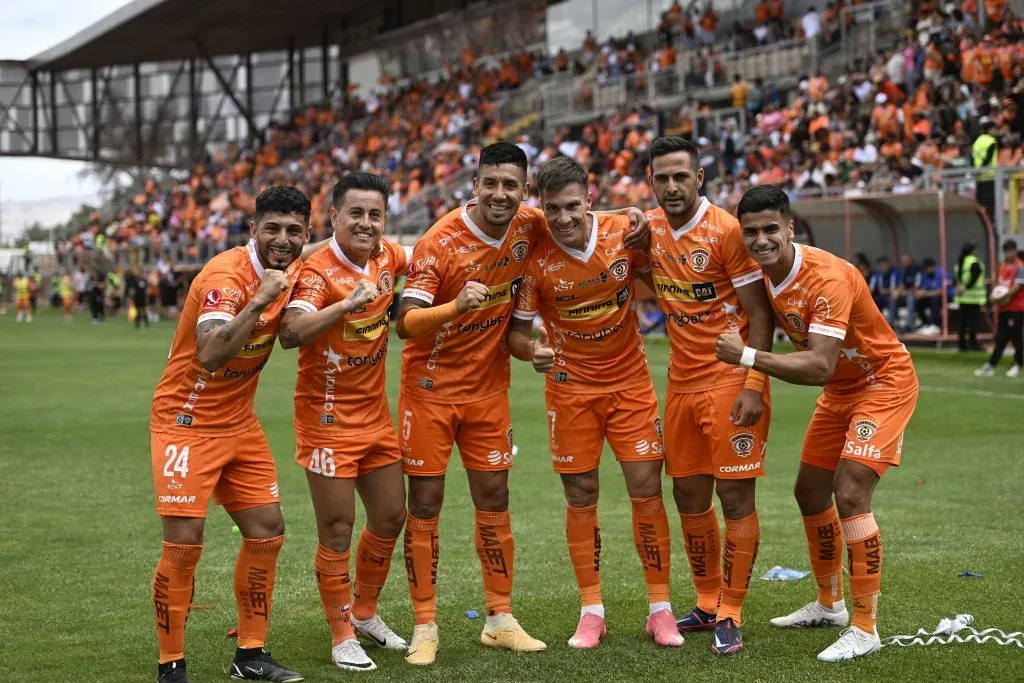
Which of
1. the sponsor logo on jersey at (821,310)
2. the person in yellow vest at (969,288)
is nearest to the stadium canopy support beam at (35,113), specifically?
the person in yellow vest at (969,288)

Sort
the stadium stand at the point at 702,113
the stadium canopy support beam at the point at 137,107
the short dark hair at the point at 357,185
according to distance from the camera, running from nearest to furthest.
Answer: the short dark hair at the point at 357,185, the stadium stand at the point at 702,113, the stadium canopy support beam at the point at 137,107

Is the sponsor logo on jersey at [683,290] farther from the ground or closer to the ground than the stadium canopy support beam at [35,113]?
closer to the ground

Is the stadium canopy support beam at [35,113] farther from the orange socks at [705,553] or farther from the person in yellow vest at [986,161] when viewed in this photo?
the orange socks at [705,553]

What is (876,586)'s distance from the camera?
20.6 feet

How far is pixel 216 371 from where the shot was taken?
603 cm

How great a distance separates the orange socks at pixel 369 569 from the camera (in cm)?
664

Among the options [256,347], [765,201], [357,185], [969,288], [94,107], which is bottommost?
[969,288]

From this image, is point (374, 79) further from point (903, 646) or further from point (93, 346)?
point (903, 646)

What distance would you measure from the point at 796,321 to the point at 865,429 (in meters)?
0.66

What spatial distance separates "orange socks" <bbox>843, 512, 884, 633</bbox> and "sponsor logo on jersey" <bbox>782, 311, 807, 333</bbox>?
1.01 metres

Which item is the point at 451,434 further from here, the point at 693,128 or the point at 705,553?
the point at 693,128

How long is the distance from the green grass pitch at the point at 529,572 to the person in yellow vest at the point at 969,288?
6.14 metres

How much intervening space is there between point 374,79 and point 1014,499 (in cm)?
4897

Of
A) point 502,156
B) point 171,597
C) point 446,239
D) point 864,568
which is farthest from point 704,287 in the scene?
point 171,597
